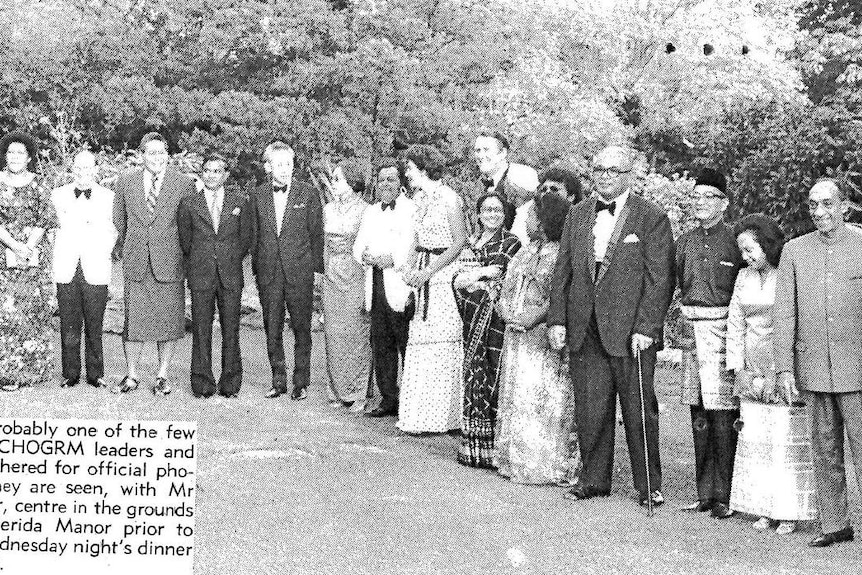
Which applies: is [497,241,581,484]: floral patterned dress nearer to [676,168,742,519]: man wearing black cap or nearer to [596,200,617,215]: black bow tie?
[596,200,617,215]: black bow tie

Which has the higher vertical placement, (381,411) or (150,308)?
(150,308)

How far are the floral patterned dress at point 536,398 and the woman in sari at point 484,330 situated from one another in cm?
28

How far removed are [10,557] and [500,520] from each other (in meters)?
2.75

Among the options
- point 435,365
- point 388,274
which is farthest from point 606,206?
point 388,274

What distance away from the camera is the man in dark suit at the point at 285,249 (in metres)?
10.1

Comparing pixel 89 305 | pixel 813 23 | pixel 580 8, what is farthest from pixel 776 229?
pixel 580 8

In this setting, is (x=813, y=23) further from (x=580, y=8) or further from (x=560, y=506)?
(x=560, y=506)

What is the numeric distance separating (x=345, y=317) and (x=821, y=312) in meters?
4.55

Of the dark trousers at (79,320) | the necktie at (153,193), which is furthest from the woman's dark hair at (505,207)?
the dark trousers at (79,320)

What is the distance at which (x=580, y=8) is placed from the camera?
77.5 feet

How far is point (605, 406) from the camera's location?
23.6 ft
